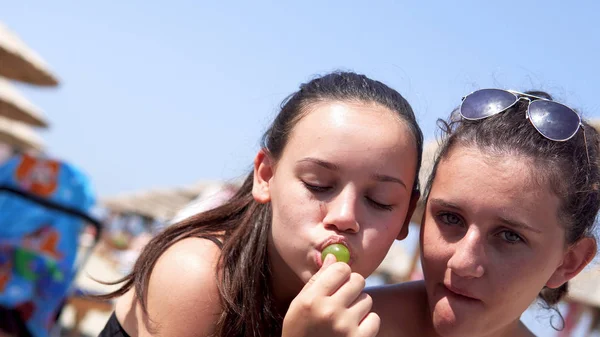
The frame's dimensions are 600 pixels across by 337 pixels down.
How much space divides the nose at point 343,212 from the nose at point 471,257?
0.33 m

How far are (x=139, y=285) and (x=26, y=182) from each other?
2.99m

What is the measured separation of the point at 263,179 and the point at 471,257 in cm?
79

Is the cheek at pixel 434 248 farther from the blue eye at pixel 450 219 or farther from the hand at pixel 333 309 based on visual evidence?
the hand at pixel 333 309

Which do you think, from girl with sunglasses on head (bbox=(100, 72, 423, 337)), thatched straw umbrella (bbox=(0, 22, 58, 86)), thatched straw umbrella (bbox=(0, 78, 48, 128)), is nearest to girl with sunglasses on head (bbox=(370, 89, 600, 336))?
girl with sunglasses on head (bbox=(100, 72, 423, 337))

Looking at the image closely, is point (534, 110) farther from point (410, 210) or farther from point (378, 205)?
point (378, 205)

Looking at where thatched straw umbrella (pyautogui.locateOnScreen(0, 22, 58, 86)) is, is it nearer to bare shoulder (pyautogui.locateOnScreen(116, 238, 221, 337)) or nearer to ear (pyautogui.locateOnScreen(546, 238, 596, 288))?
bare shoulder (pyautogui.locateOnScreen(116, 238, 221, 337))

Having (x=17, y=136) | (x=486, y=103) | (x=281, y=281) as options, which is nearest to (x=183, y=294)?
(x=281, y=281)

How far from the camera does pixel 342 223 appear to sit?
6.95ft

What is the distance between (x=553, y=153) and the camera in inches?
91.4

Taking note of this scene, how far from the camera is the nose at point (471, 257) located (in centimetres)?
217

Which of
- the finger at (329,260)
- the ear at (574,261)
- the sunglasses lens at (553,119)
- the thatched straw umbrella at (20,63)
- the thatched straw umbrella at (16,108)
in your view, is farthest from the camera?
the thatched straw umbrella at (16,108)

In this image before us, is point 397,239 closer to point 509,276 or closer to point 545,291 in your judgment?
point 509,276

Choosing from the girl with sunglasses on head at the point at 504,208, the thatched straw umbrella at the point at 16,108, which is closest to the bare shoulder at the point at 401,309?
the girl with sunglasses on head at the point at 504,208

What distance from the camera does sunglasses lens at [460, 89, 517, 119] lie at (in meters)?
2.45
